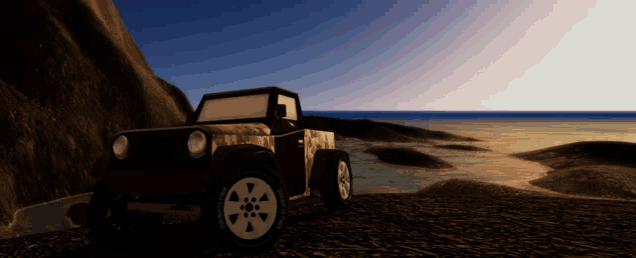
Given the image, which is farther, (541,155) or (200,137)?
(541,155)

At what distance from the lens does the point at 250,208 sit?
12.4 ft

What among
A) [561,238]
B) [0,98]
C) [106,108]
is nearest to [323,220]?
[561,238]

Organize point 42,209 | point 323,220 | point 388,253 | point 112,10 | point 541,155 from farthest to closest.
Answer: point 541,155 < point 112,10 < point 42,209 < point 323,220 < point 388,253

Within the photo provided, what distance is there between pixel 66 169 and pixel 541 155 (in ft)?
72.0

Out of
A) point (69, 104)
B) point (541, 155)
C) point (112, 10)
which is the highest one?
point (112, 10)

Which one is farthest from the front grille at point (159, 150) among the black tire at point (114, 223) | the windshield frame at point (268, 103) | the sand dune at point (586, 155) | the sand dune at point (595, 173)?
the sand dune at point (586, 155)

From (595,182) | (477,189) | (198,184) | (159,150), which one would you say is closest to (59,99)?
(159,150)

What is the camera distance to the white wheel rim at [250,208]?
3658 millimetres

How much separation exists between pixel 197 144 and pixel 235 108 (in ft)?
6.30

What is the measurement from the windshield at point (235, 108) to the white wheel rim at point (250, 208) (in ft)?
5.11

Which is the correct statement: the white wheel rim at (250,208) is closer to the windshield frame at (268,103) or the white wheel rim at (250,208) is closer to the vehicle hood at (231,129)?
the vehicle hood at (231,129)

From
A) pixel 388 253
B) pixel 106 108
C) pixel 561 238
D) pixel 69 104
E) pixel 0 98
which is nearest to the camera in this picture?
pixel 388 253

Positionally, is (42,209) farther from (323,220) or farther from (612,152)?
(612,152)

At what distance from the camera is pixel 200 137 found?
375cm
